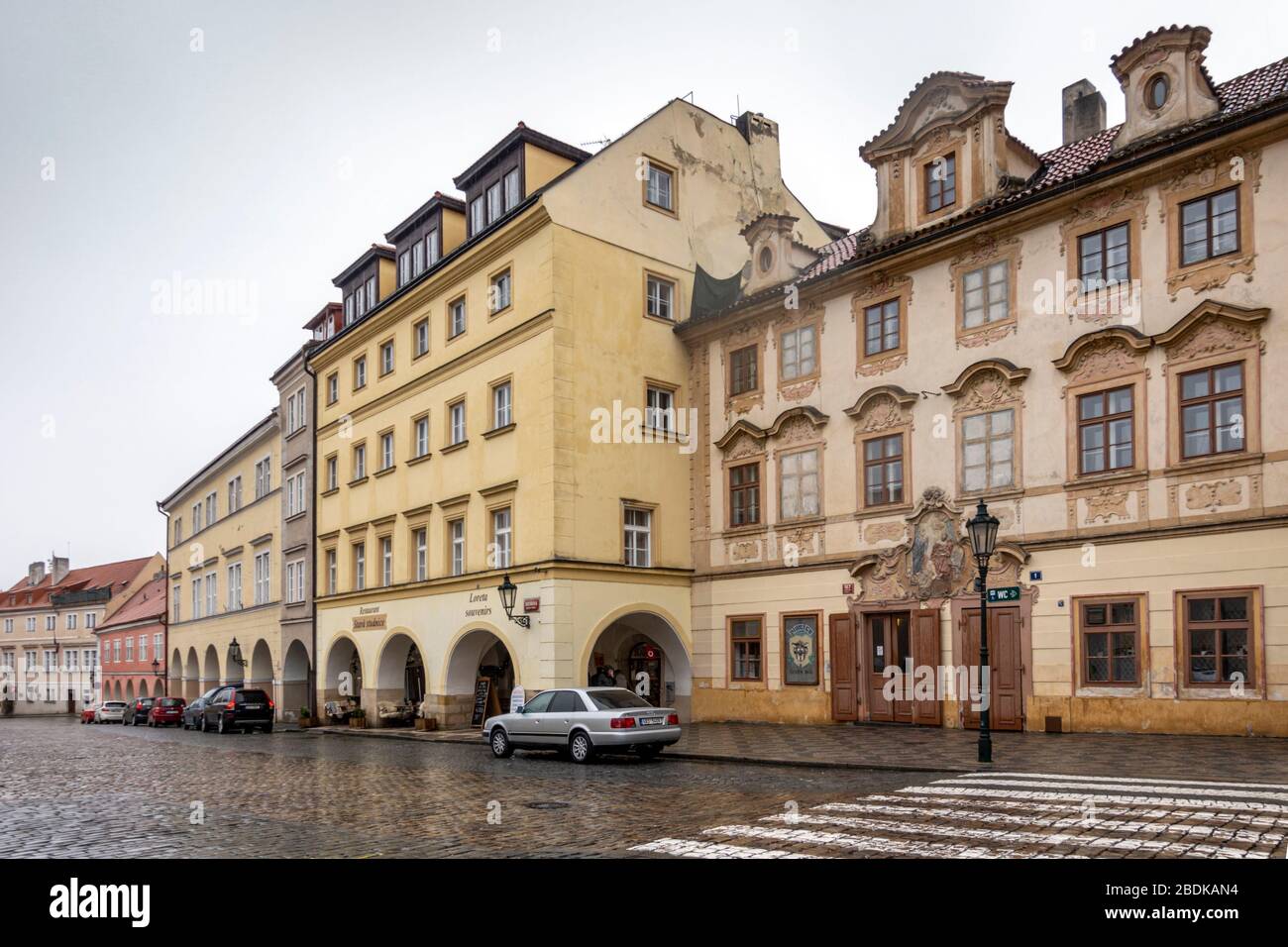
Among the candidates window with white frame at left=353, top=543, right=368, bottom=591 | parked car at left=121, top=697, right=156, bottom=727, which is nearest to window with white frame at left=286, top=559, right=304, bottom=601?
window with white frame at left=353, top=543, right=368, bottom=591

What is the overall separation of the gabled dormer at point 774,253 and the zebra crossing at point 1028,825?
1799 centimetres

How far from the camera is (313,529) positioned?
136 feet

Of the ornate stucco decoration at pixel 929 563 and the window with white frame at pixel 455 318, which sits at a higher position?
the window with white frame at pixel 455 318

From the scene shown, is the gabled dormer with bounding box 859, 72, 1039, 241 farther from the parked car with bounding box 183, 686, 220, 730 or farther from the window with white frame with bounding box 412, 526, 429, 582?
the parked car with bounding box 183, 686, 220, 730

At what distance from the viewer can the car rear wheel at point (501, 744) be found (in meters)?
22.8

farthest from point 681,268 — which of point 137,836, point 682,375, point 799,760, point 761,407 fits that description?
point 137,836

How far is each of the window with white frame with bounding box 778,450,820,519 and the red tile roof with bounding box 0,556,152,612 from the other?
258 feet

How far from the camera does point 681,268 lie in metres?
31.9

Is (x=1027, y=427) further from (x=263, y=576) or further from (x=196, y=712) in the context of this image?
(x=263, y=576)

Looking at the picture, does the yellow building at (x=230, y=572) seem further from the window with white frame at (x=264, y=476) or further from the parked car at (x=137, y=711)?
the parked car at (x=137, y=711)

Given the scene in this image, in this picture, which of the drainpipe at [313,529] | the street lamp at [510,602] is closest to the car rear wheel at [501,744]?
the street lamp at [510,602]

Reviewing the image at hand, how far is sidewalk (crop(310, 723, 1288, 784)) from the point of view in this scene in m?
15.5

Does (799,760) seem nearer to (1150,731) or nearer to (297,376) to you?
(1150,731)

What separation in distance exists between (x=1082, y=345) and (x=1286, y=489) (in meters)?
4.68
